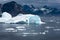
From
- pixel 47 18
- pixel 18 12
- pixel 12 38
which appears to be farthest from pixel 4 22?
pixel 12 38

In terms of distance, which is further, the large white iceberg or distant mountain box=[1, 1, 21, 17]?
distant mountain box=[1, 1, 21, 17]

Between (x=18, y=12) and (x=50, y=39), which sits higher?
(x=18, y=12)

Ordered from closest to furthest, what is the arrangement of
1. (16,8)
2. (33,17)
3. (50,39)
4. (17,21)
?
(50,39) < (33,17) < (17,21) < (16,8)

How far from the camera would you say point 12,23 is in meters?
7.31

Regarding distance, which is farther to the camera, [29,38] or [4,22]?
[4,22]

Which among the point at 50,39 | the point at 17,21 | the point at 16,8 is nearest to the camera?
the point at 50,39

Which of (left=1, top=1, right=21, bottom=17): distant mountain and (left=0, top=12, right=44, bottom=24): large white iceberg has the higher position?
(left=1, top=1, right=21, bottom=17): distant mountain

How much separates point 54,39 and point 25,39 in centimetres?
62

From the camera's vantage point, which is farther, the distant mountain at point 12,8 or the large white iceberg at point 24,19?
the distant mountain at point 12,8

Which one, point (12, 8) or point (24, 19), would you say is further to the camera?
point (12, 8)

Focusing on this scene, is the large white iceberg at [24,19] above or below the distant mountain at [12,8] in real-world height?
below

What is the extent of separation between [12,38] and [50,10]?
4436 mm

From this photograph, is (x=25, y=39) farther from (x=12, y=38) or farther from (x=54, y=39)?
(x=54, y=39)


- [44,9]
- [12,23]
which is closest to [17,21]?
[12,23]
